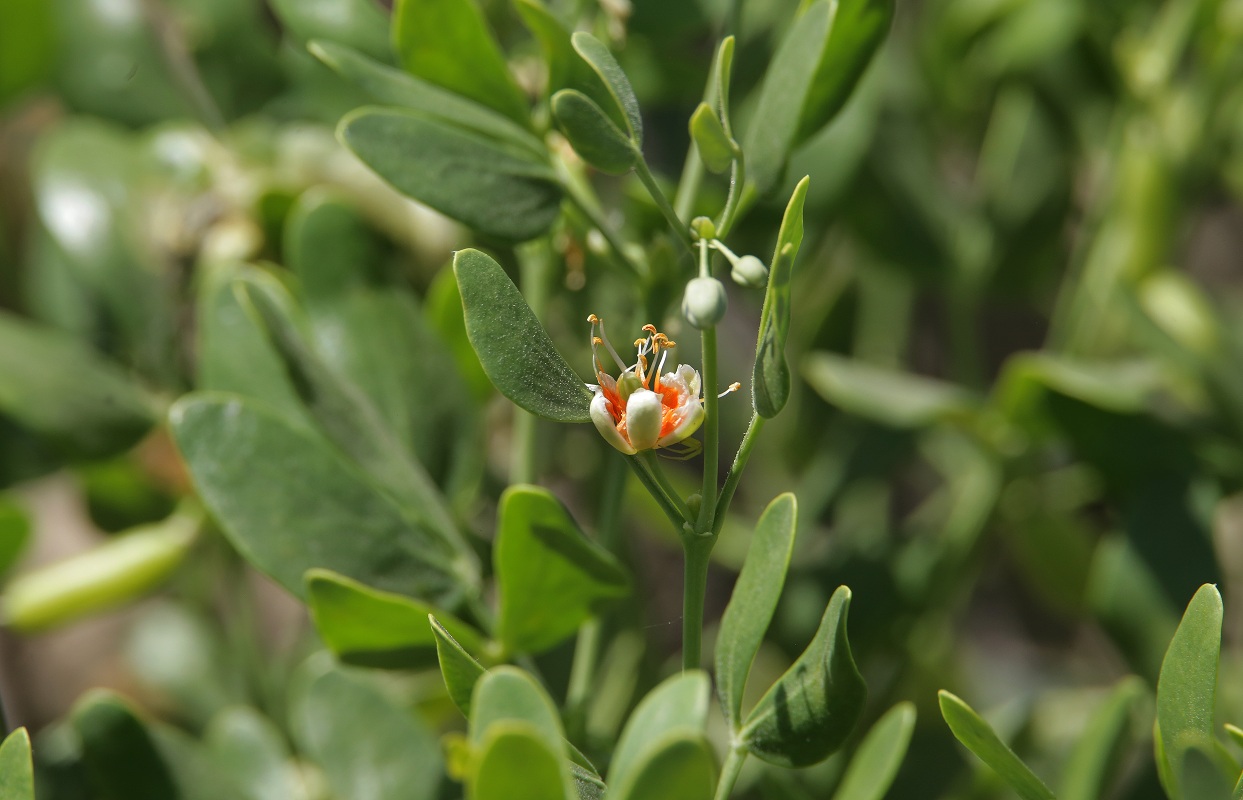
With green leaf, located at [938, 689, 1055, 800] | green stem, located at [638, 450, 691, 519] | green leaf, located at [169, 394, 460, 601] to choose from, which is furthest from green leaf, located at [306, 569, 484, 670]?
green leaf, located at [938, 689, 1055, 800]

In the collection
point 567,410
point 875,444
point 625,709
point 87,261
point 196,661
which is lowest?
point 196,661

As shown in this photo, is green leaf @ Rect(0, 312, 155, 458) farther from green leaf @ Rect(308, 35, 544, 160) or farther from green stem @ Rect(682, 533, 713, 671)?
green stem @ Rect(682, 533, 713, 671)

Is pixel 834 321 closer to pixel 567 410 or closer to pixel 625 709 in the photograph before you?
pixel 625 709

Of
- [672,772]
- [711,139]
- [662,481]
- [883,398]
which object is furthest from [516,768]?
[883,398]

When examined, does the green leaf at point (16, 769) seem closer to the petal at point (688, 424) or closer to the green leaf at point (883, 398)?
the petal at point (688, 424)

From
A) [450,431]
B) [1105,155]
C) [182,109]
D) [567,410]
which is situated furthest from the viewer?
[1105,155]

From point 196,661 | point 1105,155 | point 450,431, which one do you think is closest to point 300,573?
point 450,431
